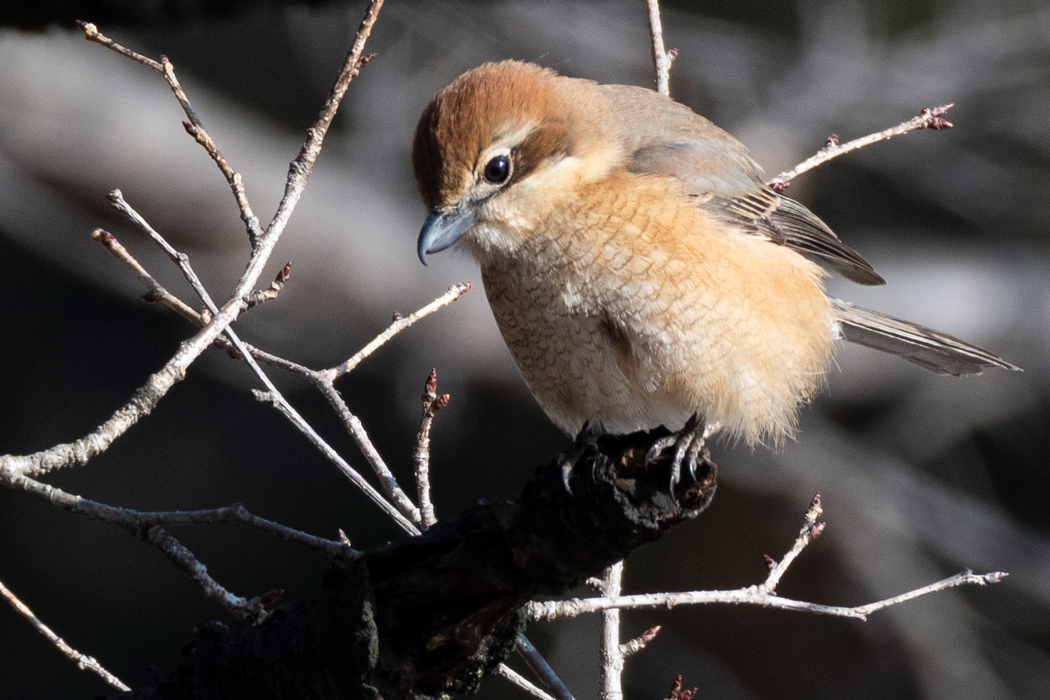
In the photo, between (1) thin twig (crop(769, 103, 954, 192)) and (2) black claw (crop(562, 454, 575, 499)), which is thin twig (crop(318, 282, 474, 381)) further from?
(1) thin twig (crop(769, 103, 954, 192))

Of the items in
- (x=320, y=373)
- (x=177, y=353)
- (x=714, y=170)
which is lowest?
(x=177, y=353)

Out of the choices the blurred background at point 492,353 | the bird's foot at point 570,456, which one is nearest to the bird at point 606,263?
the bird's foot at point 570,456

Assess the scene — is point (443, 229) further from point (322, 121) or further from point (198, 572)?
point (198, 572)

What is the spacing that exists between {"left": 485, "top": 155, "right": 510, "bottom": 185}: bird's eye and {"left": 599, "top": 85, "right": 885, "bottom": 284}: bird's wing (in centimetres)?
38

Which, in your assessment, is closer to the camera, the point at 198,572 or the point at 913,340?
the point at 198,572

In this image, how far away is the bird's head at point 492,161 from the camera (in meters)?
2.89

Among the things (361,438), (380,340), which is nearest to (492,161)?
(380,340)

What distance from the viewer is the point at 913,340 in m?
3.81

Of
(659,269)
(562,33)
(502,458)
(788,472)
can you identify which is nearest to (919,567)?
(788,472)

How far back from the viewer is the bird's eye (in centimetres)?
294

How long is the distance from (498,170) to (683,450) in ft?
3.44

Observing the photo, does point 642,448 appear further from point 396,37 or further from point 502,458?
point 396,37

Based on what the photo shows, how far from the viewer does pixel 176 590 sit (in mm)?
6121

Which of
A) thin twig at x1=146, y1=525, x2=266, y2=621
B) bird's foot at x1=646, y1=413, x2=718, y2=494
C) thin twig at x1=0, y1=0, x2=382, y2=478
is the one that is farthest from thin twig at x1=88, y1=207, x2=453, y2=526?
bird's foot at x1=646, y1=413, x2=718, y2=494
